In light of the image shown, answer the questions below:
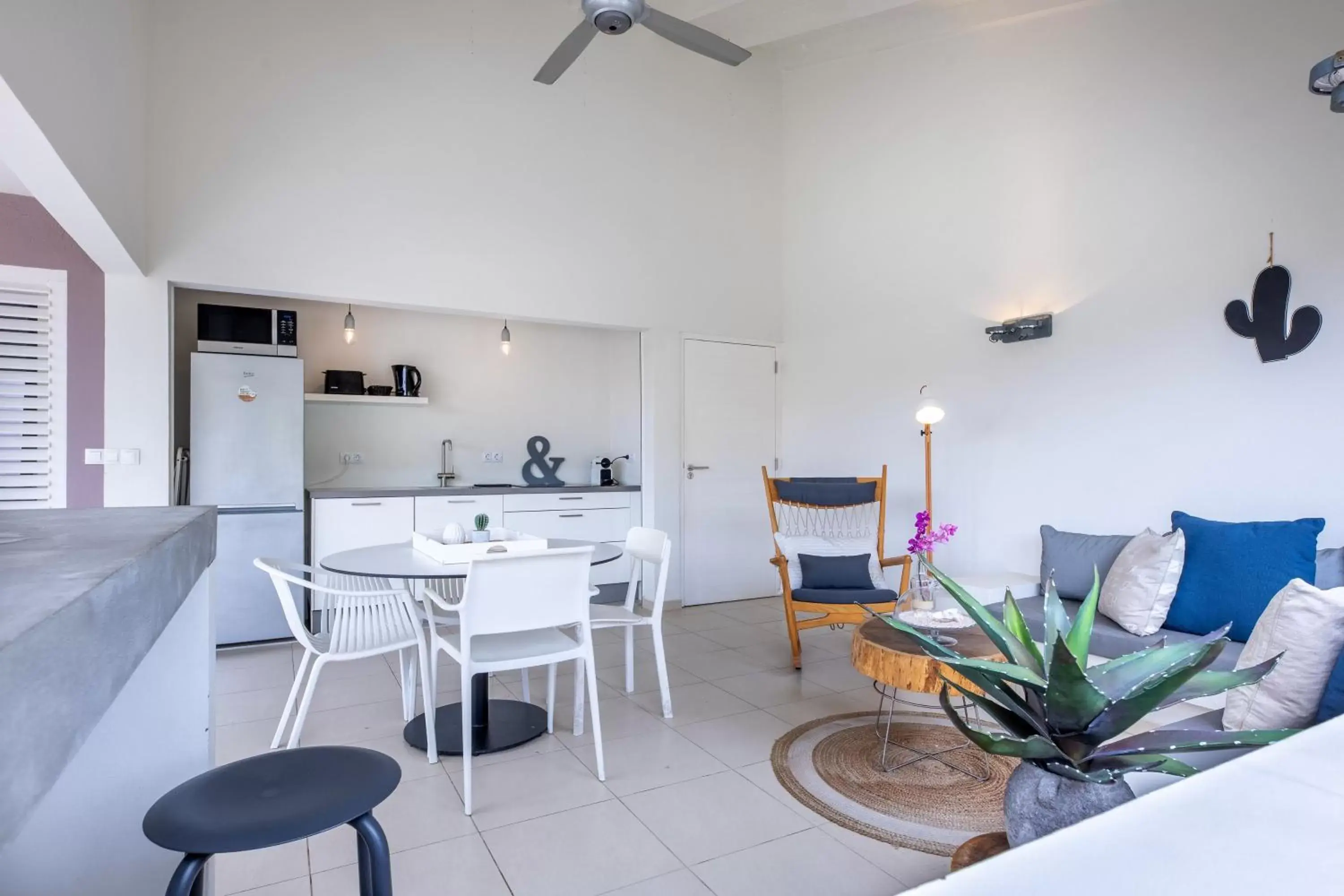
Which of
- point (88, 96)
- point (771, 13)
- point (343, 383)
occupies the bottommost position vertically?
point (343, 383)

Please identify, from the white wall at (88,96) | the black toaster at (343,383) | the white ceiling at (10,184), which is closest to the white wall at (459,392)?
the black toaster at (343,383)

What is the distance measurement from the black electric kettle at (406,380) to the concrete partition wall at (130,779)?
159 inches

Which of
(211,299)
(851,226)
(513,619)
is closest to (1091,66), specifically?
(851,226)

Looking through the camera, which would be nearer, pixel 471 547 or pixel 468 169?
pixel 471 547

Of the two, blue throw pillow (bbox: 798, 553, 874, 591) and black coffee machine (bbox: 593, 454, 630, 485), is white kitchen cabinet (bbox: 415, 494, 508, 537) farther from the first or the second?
blue throw pillow (bbox: 798, 553, 874, 591)

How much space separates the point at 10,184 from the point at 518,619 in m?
3.76

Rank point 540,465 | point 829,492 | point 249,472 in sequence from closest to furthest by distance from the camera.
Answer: point 249,472 < point 829,492 < point 540,465

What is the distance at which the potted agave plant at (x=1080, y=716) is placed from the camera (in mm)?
915

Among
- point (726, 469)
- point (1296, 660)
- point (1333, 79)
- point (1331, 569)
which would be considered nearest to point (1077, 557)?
point (1331, 569)

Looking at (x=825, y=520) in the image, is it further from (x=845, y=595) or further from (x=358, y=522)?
(x=358, y=522)

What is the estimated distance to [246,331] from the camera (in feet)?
14.3

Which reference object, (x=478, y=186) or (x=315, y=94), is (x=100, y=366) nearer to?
(x=315, y=94)

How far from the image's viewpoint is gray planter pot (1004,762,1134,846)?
0.93 meters

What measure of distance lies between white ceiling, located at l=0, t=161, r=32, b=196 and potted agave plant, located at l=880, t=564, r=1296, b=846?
183 inches
